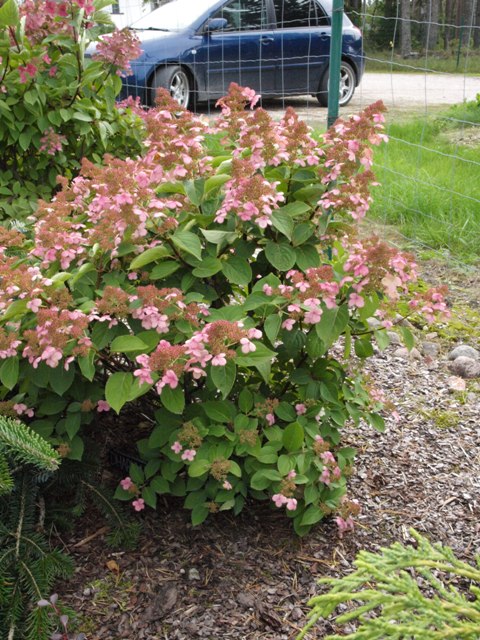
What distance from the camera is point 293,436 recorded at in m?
1.89

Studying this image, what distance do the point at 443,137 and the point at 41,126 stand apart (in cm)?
503

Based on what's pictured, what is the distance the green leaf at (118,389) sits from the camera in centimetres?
166

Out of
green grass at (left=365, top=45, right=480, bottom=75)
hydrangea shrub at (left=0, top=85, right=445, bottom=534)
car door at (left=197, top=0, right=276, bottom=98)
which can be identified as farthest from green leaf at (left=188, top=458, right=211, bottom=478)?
car door at (left=197, top=0, right=276, bottom=98)

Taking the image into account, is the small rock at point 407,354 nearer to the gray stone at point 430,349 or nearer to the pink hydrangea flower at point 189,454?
the gray stone at point 430,349

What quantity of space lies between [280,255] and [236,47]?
22.4 feet

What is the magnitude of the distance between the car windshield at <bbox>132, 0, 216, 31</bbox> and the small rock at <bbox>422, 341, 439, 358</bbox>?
5806mm

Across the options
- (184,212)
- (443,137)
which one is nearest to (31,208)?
(184,212)

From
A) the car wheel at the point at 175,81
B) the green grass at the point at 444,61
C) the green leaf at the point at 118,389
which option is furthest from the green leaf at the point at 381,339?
the car wheel at the point at 175,81

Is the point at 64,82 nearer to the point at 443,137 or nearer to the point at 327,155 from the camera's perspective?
the point at 327,155

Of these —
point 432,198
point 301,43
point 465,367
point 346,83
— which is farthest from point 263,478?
point 346,83

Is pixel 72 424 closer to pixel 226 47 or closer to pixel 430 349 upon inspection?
pixel 430 349

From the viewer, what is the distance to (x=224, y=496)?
1.89 metres

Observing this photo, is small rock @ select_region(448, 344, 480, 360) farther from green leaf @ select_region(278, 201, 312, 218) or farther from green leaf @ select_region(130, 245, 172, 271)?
green leaf @ select_region(130, 245, 172, 271)

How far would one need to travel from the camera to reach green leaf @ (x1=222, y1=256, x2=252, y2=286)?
6.02ft
